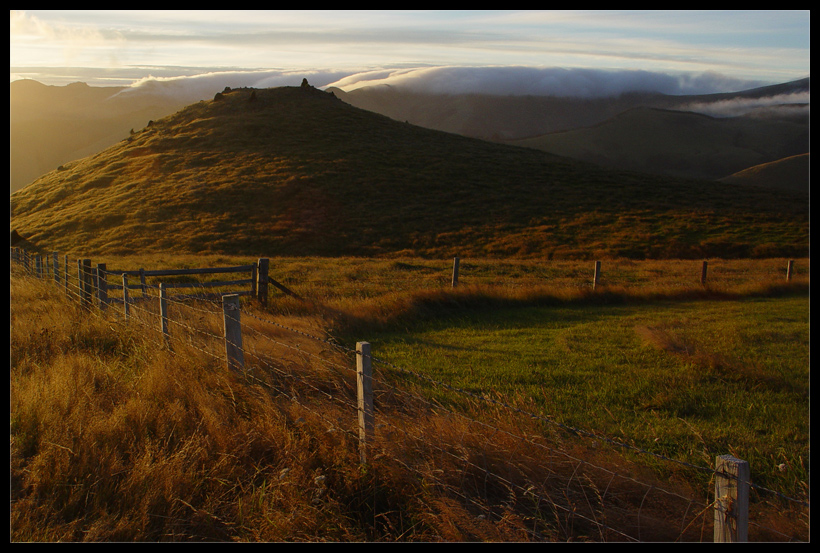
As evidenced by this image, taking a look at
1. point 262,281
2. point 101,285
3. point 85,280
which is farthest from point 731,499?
point 262,281

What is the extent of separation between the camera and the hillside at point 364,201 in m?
38.4

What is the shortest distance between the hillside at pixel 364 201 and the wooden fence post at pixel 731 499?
3345cm

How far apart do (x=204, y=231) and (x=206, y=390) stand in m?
37.9

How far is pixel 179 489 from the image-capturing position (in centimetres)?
375

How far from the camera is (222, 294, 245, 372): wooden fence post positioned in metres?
5.71

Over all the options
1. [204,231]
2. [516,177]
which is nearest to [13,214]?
[204,231]

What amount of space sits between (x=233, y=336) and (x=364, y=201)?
4321 cm

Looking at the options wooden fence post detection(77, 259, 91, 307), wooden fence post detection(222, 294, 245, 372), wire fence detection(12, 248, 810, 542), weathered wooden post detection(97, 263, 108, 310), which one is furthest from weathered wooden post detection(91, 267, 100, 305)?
wire fence detection(12, 248, 810, 542)

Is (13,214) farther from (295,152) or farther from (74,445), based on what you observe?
(74,445)

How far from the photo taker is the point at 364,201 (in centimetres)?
4828

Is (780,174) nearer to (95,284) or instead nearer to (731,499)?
(95,284)

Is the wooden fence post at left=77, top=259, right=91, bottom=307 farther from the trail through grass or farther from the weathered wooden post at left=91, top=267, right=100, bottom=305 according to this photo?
the trail through grass

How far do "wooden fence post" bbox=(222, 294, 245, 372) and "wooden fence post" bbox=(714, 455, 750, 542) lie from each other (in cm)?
447

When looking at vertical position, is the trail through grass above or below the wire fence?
below
